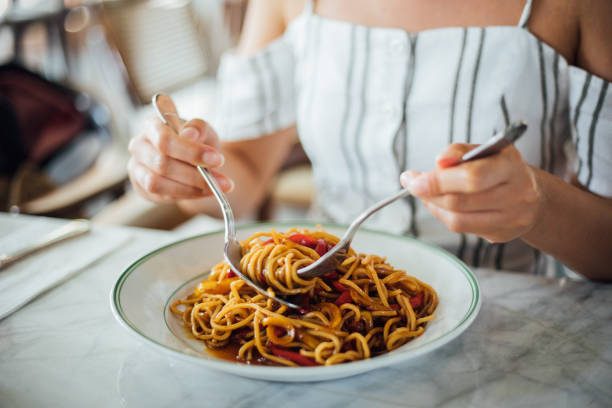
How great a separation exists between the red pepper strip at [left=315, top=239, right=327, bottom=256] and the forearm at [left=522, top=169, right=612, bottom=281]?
1.25 ft

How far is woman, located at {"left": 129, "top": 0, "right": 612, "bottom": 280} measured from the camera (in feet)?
2.99

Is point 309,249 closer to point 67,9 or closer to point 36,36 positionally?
point 67,9

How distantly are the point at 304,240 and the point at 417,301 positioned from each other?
0.24m

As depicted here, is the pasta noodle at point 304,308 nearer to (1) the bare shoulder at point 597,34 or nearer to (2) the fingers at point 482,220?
(2) the fingers at point 482,220

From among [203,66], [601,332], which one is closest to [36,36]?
[203,66]

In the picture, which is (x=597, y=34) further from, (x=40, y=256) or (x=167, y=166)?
(x=40, y=256)

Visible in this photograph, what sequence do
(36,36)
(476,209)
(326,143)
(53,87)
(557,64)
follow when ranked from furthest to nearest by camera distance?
(36,36)
(53,87)
(326,143)
(557,64)
(476,209)

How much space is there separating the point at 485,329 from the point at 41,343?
753 millimetres

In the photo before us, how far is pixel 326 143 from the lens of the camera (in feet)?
4.42

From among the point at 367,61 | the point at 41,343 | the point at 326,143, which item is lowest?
the point at 41,343

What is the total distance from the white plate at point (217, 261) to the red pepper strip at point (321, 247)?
0.47ft

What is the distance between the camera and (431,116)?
119cm

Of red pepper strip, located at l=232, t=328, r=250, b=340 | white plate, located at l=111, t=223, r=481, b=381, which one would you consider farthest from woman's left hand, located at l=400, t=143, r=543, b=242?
red pepper strip, located at l=232, t=328, r=250, b=340

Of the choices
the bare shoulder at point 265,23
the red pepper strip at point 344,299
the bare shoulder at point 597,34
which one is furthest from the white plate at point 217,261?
the bare shoulder at point 265,23
